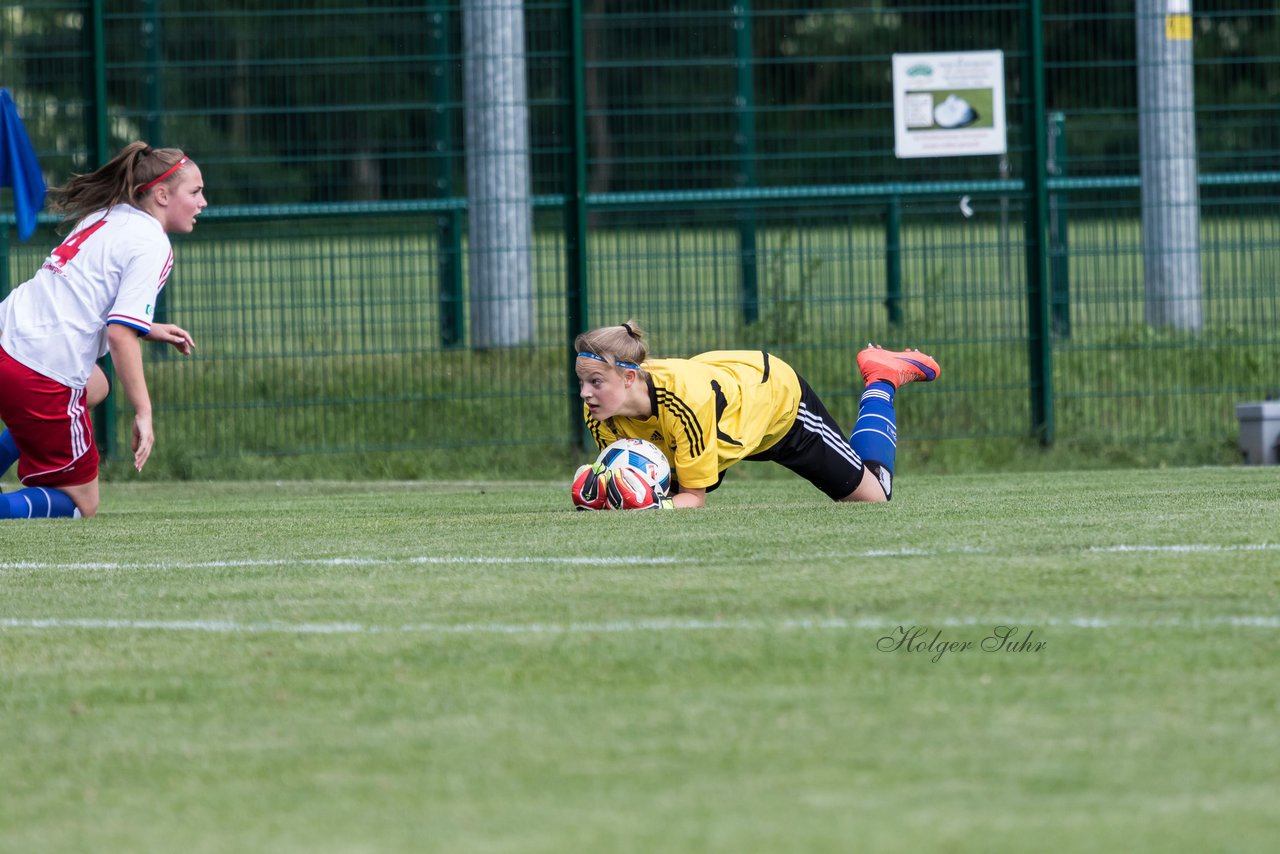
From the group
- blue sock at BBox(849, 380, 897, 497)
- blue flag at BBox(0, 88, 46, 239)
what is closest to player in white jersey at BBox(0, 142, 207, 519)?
blue flag at BBox(0, 88, 46, 239)

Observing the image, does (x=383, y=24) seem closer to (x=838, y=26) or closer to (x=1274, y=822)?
(x=838, y=26)

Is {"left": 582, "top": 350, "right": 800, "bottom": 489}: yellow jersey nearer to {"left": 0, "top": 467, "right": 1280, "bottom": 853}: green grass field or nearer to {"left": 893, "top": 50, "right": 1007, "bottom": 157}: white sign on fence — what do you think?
{"left": 0, "top": 467, "right": 1280, "bottom": 853}: green grass field

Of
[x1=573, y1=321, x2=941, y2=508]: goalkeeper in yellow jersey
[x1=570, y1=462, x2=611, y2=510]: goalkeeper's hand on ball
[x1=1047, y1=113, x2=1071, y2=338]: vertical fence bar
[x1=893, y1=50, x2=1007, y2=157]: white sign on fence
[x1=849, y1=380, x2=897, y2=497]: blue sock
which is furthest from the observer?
[x1=1047, y1=113, x2=1071, y2=338]: vertical fence bar

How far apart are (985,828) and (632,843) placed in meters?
0.55

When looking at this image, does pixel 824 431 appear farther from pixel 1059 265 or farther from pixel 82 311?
pixel 1059 265

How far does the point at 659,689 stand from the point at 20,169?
6962 millimetres

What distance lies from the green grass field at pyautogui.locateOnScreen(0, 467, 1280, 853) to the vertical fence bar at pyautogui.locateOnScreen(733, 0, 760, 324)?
16.3 feet

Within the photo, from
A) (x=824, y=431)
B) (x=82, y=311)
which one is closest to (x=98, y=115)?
(x=82, y=311)

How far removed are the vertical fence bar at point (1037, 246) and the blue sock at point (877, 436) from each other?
3.02 meters

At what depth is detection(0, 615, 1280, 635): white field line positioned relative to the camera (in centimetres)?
434

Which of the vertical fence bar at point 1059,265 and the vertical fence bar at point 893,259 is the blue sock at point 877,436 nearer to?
the vertical fence bar at point 893,259

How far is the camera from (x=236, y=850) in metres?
2.92

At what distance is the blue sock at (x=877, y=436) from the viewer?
8062 millimetres

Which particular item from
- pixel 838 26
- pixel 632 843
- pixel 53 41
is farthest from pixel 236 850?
pixel 838 26
